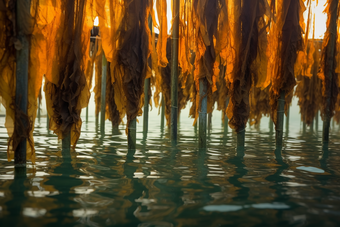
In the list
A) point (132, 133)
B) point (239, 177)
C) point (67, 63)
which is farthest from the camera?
point (132, 133)

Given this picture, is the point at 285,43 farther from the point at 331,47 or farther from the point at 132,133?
the point at 132,133

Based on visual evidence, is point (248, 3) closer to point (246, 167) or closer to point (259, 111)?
point (246, 167)

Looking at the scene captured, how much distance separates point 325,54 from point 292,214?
5.00 metres

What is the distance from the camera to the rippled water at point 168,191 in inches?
75.8

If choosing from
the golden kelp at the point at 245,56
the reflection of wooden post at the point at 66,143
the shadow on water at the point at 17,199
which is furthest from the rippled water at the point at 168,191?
the golden kelp at the point at 245,56

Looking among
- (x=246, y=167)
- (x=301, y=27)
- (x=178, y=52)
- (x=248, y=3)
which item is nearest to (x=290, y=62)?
(x=301, y=27)

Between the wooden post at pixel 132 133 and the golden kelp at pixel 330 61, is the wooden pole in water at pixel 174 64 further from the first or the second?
the golden kelp at pixel 330 61

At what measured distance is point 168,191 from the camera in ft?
8.30

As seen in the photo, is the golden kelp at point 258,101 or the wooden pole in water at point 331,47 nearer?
the wooden pole in water at point 331,47

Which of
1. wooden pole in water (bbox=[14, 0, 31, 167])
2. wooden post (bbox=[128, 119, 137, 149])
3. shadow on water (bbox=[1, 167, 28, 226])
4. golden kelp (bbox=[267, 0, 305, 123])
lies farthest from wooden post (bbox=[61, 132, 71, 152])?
golden kelp (bbox=[267, 0, 305, 123])

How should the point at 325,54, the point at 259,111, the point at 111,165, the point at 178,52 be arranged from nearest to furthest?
1. the point at 111,165
2. the point at 178,52
3. the point at 325,54
4. the point at 259,111

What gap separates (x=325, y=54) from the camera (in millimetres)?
6051

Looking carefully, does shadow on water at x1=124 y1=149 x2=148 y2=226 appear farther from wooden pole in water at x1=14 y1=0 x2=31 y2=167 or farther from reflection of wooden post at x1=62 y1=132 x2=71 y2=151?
wooden pole in water at x1=14 y1=0 x2=31 y2=167

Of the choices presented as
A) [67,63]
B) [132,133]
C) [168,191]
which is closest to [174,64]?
[132,133]
